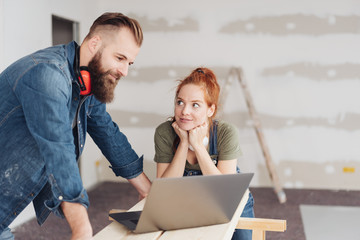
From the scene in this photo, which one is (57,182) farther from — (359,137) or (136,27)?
(359,137)

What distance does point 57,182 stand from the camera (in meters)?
1.03

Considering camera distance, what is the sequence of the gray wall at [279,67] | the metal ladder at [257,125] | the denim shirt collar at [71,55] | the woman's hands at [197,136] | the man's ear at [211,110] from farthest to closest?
1. the gray wall at [279,67]
2. the metal ladder at [257,125]
3. the man's ear at [211,110]
4. the woman's hands at [197,136]
5. the denim shirt collar at [71,55]

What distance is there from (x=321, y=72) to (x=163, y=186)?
380 cm

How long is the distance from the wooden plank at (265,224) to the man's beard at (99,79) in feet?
2.26

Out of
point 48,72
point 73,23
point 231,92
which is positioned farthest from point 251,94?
point 48,72

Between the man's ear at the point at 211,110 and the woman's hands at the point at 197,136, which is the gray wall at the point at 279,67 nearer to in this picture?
the man's ear at the point at 211,110

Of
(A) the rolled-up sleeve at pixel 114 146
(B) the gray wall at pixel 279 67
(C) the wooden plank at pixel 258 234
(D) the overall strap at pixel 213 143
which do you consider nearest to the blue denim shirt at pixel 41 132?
(A) the rolled-up sleeve at pixel 114 146

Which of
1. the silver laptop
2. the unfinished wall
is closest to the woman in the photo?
the silver laptop

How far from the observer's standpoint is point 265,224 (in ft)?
4.75

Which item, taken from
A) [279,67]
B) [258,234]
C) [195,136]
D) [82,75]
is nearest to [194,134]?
[195,136]

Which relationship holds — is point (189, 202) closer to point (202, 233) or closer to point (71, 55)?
point (202, 233)

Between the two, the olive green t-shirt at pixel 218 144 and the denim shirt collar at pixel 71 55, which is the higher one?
the denim shirt collar at pixel 71 55

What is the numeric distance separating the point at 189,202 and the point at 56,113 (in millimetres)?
435

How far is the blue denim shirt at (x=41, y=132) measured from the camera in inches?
40.9
